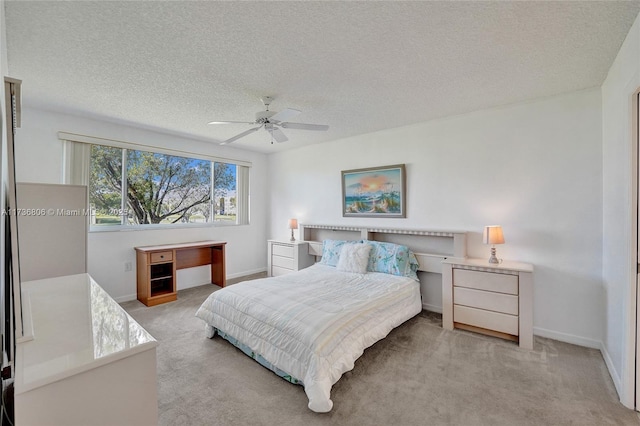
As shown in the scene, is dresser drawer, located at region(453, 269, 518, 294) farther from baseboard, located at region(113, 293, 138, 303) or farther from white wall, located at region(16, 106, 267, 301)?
baseboard, located at region(113, 293, 138, 303)

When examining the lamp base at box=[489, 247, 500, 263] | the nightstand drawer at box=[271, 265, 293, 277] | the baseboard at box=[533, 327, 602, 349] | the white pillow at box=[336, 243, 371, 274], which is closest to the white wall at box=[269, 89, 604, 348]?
the baseboard at box=[533, 327, 602, 349]

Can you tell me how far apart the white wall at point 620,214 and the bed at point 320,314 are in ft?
5.35

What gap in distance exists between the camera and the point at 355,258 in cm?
373

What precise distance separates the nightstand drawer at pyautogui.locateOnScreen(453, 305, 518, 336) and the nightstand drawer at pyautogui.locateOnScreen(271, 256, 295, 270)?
2605 millimetres

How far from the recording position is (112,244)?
395 centimetres

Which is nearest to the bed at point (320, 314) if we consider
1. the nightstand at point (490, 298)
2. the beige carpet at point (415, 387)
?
the beige carpet at point (415, 387)

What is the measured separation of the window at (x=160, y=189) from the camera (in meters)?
3.94

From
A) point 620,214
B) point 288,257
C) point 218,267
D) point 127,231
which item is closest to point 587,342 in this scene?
point 620,214

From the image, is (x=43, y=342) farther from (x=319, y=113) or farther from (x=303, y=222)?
(x=303, y=222)

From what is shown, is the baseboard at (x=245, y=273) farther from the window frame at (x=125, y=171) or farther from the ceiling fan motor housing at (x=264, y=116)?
the ceiling fan motor housing at (x=264, y=116)

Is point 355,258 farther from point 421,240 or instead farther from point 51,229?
point 51,229

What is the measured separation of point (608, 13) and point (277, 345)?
10.2 feet

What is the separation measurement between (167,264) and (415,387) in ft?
12.3

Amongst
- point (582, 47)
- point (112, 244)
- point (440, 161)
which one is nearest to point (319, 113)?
point (440, 161)
